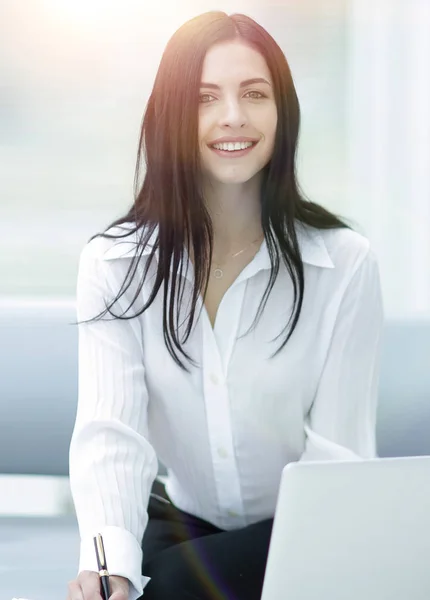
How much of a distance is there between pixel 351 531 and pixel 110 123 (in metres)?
1.78

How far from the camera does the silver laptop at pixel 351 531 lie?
614 mm

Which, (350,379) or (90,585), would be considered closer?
(90,585)

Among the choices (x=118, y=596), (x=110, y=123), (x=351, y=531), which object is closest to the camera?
(x=351, y=531)

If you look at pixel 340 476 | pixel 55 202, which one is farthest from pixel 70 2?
pixel 340 476

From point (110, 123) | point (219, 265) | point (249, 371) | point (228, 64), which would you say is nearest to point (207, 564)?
point (249, 371)

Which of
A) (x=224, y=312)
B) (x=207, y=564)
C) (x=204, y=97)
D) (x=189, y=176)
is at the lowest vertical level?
(x=207, y=564)

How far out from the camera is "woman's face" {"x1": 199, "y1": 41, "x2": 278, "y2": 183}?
1.11 m

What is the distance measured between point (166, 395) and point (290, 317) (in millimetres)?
210

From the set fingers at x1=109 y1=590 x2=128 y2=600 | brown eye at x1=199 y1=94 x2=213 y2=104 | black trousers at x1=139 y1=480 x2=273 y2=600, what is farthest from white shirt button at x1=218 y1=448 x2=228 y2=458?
brown eye at x1=199 y1=94 x2=213 y2=104

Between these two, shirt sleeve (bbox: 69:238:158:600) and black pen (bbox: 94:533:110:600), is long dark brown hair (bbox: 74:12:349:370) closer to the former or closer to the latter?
shirt sleeve (bbox: 69:238:158:600)

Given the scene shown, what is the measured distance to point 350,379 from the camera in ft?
3.90

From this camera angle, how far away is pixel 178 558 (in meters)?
1.03

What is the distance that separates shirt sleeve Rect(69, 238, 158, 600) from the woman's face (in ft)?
0.75

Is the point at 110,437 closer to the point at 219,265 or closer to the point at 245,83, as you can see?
the point at 219,265
